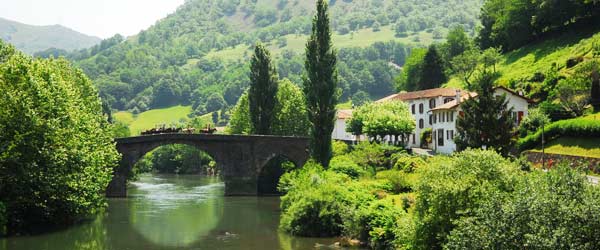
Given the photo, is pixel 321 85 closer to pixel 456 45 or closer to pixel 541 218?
pixel 541 218

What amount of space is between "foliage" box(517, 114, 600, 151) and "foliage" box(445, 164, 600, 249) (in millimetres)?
29158

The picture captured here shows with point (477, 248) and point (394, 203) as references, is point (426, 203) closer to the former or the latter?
point (477, 248)

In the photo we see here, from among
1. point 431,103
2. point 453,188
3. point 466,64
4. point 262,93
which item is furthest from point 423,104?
point 453,188

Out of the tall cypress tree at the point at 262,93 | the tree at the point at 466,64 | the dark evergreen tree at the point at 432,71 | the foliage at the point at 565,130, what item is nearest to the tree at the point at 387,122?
the tall cypress tree at the point at 262,93

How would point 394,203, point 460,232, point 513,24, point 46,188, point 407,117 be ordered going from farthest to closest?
1. point 513,24
2. point 407,117
3. point 46,188
4. point 394,203
5. point 460,232

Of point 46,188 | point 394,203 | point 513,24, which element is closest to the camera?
point 394,203

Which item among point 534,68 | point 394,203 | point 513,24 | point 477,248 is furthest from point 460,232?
point 513,24

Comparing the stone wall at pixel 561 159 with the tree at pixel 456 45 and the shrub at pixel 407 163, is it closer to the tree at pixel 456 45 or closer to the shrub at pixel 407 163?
the shrub at pixel 407 163

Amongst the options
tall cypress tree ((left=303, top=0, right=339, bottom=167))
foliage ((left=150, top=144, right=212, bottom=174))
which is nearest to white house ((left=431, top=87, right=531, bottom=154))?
tall cypress tree ((left=303, top=0, right=339, bottom=167))

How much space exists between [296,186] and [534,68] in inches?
1831

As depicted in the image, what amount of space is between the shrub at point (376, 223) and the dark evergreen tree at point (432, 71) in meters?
69.8

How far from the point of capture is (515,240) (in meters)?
23.5

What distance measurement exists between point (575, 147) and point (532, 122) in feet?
31.1

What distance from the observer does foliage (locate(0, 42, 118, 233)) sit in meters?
43.9
